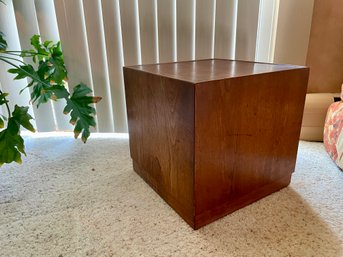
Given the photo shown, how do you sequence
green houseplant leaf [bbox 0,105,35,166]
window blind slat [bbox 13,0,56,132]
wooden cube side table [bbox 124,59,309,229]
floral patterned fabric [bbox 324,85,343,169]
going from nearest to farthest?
wooden cube side table [bbox 124,59,309,229]
green houseplant leaf [bbox 0,105,35,166]
floral patterned fabric [bbox 324,85,343,169]
window blind slat [bbox 13,0,56,132]

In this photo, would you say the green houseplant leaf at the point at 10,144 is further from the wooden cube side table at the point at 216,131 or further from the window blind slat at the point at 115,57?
the window blind slat at the point at 115,57

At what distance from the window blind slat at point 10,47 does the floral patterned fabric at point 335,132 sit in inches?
72.7

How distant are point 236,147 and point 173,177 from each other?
0.85 ft

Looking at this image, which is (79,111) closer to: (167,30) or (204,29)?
(167,30)

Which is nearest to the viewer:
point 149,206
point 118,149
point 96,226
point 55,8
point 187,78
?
point 187,78

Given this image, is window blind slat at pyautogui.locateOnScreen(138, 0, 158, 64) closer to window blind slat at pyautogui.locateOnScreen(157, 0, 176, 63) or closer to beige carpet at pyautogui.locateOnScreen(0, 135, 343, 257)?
window blind slat at pyautogui.locateOnScreen(157, 0, 176, 63)

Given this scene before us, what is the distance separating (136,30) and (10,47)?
0.79 m

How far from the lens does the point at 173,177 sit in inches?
37.0

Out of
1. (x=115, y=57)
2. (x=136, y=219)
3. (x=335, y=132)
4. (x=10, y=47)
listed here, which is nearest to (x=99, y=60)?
(x=115, y=57)

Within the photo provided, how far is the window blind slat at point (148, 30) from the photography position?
1.44 meters

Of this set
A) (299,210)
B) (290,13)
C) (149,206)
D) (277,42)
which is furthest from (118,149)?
(290,13)

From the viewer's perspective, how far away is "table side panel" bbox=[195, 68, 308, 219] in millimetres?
776

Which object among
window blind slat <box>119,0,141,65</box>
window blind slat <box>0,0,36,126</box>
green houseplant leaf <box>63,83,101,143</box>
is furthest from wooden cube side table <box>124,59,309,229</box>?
window blind slat <box>0,0,36,126</box>

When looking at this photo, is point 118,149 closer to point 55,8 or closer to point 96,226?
point 96,226
